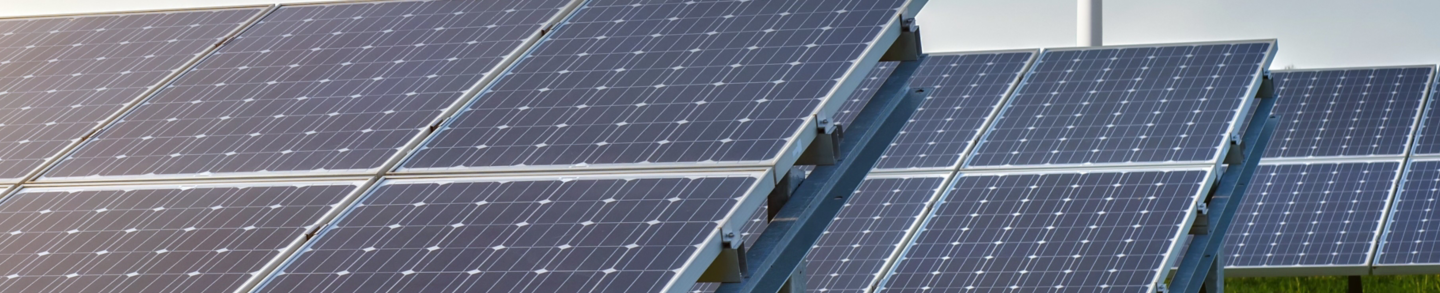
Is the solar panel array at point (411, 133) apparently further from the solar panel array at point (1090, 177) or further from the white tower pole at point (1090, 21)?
the white tower pole at point (1090, 21)

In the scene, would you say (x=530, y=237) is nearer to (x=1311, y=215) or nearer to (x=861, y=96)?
(x=861, y=96)

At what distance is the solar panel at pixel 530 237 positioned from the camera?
5934 mm

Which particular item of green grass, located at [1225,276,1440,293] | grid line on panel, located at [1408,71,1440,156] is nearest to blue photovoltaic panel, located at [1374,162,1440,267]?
grid line on panel, located at [1408,71,1440,156]

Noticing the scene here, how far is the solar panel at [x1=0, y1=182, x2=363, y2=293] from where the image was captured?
6551mm

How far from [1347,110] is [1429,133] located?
38.6 inches

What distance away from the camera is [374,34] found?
957 cm

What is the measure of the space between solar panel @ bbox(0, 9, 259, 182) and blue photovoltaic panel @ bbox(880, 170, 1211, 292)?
16.8ft

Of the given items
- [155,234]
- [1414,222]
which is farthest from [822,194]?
[1414,222]

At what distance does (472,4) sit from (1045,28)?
2490 centimetres

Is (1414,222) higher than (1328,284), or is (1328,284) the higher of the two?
(1328,284)

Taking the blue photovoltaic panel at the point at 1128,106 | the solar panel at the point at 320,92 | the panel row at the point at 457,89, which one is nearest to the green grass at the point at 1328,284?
the blue photovoltaic panel at the point at 1128,106

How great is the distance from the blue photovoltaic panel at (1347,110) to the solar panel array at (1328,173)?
0.04ft

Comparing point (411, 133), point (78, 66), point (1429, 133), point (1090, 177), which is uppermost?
point (1429, 133)

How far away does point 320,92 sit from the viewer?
8766 millimetres
